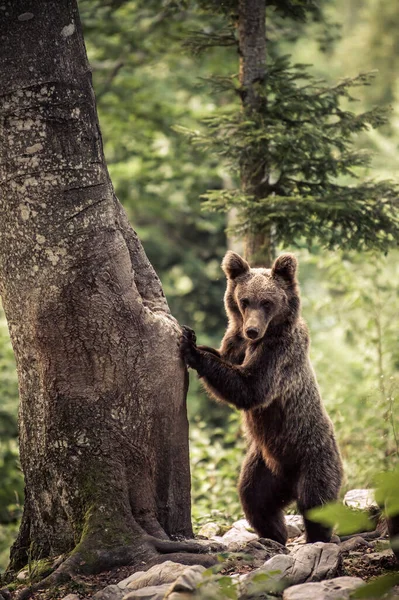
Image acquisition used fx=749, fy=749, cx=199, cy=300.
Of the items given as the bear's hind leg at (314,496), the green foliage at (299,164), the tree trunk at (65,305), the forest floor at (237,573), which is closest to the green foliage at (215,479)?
the bear's hind leg at (314,496)

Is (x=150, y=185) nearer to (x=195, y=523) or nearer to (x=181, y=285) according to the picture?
(x=181, y=285)

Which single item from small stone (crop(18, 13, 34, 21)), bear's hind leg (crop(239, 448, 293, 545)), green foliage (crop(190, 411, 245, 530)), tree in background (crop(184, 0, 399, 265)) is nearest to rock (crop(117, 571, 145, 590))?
bear's hind leg (crop(239, 448, 293, 545))

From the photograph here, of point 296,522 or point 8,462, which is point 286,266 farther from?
point 8,462

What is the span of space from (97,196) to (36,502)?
196 cm

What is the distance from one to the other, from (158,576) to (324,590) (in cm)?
89

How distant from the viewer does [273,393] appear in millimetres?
5516

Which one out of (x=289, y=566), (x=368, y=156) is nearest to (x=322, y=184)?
(x=368, y=156)

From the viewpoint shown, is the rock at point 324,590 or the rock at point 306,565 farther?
the rock at point 306,565

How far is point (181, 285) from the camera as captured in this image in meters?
17.1

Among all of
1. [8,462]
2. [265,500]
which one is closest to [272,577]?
[265,500]

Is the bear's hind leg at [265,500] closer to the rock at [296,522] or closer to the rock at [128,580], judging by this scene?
the rock at [296,522]

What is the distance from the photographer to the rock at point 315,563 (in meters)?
4.00

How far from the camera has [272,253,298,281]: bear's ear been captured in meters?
5.70

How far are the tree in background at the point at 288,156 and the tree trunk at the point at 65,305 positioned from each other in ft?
7.32
